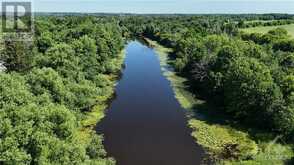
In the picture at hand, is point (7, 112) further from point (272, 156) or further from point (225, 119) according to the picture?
point (225, 119)

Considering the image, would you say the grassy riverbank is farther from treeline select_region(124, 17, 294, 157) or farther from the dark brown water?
treeline select_region(124, 17, 294, 157)

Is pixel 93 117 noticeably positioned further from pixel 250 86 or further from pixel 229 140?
pixel 250 86

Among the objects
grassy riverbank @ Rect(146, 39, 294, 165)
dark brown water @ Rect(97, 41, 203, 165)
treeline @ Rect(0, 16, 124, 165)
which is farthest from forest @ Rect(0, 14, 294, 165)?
dark brown water @ Rect(97, 41, 203, 165)

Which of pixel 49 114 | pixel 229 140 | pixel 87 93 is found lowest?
pixel 229 140

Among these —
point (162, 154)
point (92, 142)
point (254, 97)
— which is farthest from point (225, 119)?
point (92, 142)

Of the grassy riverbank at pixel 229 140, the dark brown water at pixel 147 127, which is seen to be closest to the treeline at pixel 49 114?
the dark brown water at pixel 147 127

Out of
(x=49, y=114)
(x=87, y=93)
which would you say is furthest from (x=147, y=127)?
(x=49, y=114)
